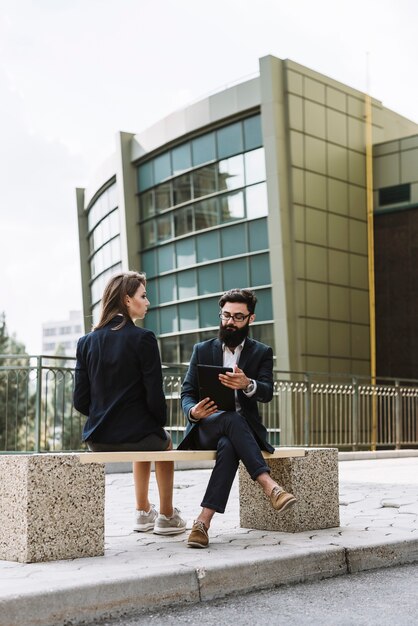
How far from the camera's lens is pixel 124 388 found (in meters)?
5.00

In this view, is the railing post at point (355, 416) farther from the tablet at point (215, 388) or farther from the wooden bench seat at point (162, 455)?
the tablet at point (215, 388)

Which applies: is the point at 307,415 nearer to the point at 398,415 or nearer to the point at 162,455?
the point at 398,415

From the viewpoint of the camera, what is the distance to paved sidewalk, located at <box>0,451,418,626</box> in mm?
3553

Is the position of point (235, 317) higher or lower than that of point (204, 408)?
higher

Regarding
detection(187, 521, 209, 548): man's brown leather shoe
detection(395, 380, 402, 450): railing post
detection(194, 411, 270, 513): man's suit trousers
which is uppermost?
detection(194, 411, 270, 513): man's suit trousers

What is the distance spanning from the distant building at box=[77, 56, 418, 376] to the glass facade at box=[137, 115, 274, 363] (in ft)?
0.14

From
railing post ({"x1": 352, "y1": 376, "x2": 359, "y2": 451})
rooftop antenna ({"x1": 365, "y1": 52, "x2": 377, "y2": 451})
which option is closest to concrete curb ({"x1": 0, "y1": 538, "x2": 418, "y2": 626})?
railing post ({"x1": 352, "y1": 376, "x2": 359, "y2": 451})

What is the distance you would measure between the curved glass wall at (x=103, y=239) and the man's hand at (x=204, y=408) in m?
27.8

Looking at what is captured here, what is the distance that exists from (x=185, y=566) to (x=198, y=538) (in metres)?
0.67

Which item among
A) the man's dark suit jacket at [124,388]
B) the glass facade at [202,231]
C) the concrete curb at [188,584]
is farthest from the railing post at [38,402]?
the glass facade at [202,231]

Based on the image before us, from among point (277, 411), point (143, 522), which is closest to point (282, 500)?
point (143, 522)

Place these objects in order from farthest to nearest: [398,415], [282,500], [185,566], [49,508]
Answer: [398,415]
[282,500]
[49,508]
[185,566]

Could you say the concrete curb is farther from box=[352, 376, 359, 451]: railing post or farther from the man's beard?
box=[352, 376, 359, 451]: railing post

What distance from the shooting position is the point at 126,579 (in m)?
3.78
